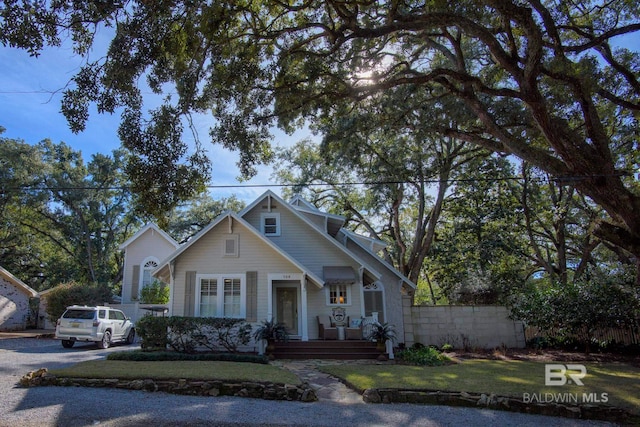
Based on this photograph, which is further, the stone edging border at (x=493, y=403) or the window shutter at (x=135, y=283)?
the window shutter at (x=135, y=283)

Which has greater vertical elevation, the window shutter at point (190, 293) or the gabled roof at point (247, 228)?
the gabled roof at point (247, 228)

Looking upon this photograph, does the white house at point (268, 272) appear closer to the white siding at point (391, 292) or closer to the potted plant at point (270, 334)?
the white siding at point (391, 292)

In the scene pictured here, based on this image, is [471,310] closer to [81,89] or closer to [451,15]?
[451,15]

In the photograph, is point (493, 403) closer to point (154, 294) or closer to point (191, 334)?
point (191, 334)

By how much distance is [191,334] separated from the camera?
42.2ft

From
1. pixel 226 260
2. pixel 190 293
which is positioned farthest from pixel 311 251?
pixel 190 293

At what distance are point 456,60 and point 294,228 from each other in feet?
28.8

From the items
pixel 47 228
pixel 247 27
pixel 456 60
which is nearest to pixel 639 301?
pixel 456 60

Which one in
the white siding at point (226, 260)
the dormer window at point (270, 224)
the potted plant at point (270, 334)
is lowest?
the potted plant at point (270, 334)

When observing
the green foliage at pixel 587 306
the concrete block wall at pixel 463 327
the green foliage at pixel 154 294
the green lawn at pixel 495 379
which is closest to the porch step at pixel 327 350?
the green lawn at pixel 495 379

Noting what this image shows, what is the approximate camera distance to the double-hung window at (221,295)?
1428 cm

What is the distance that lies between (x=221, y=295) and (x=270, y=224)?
392 centimetres

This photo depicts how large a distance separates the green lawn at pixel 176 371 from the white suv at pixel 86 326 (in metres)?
5.85

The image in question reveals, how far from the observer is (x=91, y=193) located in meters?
30.3
